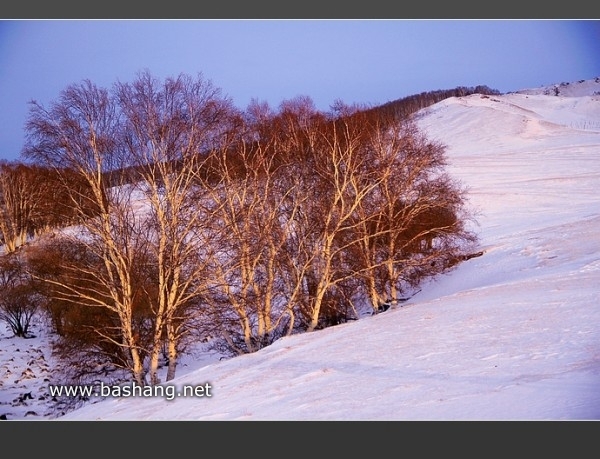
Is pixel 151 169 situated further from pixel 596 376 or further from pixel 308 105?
pixel 596 376

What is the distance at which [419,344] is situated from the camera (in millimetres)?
11656

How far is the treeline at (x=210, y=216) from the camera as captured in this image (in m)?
13.2

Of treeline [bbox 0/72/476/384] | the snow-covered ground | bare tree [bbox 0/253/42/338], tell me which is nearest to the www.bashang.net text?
the snow-covered ground

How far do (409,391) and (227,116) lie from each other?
29.6 ft

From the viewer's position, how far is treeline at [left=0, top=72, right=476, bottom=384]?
13.2 metres

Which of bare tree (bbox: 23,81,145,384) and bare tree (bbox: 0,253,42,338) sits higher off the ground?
bare tree (bbox: 23,81,145,384)

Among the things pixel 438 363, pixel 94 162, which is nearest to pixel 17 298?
pixel 94 162

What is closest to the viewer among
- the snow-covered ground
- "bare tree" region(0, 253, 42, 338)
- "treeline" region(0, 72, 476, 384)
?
the snow-covered ground

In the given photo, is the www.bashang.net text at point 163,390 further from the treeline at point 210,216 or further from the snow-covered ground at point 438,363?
the treeline at point 210,216

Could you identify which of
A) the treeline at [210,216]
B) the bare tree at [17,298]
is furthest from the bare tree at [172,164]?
the bare tree at [17,298]

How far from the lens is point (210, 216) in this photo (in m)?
14.7

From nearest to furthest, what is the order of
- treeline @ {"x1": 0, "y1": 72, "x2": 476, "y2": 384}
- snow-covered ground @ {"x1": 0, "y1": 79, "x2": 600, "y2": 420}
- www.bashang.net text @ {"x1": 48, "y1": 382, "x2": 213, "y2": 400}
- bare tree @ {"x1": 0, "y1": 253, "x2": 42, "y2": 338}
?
snow-covered ground @ {"x1": 0, "y1": 79, "x2": 600, "y2": 420} → www.bashang.net text @ {"x1": 48, "y1": 382, "x2": 213, "y2": 400} → treeline @ {"x1": 0, "y1": 72, "x2": 476, "y2": 384} → bare tree @ {"x1": 0, "y1": 253, "x2": 42, "y2": 338}

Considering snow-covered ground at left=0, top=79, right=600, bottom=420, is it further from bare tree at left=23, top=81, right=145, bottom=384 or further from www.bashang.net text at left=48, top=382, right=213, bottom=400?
bare tree at left=23, top=81, right=145, bottom=384

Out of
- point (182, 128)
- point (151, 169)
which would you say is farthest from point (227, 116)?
point (151, 169)
